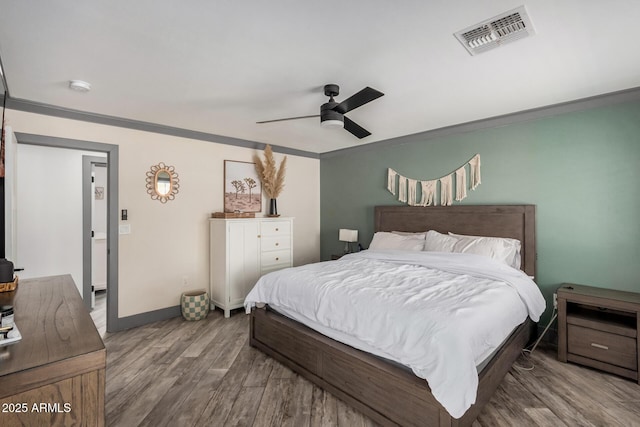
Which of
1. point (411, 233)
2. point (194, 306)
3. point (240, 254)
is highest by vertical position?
point (411, 233)

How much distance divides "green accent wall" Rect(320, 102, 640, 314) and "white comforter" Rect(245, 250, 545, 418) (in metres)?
0.72

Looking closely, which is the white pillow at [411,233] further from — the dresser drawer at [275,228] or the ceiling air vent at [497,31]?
the ceiling air vent at [497,31]

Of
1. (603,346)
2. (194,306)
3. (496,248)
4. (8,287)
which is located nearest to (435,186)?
(496,248)

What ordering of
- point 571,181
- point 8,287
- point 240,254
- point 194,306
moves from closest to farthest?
1. point 8,287
2. point 571,181
3. point 194,306
4. point 240,254

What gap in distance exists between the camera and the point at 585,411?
6.89 feet

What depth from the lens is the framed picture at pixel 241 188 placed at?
14.5 ft

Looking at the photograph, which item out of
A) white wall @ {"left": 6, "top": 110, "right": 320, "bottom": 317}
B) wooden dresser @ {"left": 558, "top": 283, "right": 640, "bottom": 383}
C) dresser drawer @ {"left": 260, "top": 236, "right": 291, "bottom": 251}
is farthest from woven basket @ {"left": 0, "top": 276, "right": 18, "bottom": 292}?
wooden dresser @ {"left": 558, "top": 283, "right": 640, "bottom": 383}

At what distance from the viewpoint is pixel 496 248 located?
3.16 meters

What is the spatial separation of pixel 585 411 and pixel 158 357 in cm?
341

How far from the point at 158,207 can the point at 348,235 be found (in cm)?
267

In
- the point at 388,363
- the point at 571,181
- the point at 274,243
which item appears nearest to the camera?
the point at 388,363

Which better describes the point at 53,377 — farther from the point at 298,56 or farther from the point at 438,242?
the point at 438,242

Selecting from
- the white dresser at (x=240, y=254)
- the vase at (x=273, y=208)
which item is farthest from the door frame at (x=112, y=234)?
the vase at (x=273, y=208)

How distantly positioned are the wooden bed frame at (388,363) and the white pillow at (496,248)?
5.2 inches
